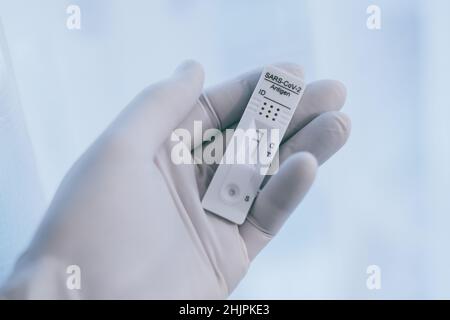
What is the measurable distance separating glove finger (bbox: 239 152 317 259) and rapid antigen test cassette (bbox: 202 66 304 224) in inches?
0.8

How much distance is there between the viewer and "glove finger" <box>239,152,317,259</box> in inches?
25.7

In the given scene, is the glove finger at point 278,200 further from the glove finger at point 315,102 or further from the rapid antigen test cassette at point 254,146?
the glove finger at point 315,102

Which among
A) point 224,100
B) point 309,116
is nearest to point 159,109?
point 224,100

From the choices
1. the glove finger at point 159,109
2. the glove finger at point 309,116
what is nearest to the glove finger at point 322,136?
the glove finger at point 309,116

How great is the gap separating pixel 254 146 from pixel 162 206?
0.17m

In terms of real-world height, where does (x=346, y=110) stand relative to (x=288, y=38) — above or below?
below

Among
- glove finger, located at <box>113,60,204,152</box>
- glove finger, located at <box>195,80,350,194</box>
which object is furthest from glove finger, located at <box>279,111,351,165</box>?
glove finger, located at <box>113,60,204,152</box>

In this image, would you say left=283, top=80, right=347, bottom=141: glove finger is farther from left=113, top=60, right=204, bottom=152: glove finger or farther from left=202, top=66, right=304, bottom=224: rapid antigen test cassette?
left=113, top=60, right=204, bottom=152: glove finger

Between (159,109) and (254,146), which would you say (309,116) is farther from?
(159,109)

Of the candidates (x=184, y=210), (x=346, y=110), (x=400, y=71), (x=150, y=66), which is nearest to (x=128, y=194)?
(x=184, y=210)
